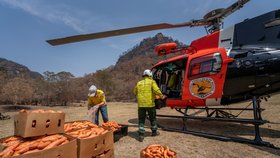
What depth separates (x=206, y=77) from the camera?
272 inches

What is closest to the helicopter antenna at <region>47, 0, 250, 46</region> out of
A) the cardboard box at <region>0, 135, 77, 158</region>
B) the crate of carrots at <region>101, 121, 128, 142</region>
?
the crate of carrots at <region>101, 121, 128, 142</region>

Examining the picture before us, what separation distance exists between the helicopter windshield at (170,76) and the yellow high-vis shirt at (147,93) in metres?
2.48

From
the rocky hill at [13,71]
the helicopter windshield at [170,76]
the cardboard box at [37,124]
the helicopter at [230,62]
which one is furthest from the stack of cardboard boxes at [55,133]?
the rocky hill at [13,71]

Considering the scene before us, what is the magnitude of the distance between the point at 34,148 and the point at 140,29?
489 cm

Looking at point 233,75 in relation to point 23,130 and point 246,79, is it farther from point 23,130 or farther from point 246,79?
point 23,130

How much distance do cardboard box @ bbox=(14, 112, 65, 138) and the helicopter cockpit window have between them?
4626mm

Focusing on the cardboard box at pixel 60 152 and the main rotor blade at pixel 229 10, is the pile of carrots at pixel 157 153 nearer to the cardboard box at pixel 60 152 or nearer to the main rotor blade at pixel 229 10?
the cardboard box at pixel 60 152

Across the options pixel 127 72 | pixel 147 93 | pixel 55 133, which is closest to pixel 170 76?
pixel 147 93

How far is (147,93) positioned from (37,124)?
11.3 feet

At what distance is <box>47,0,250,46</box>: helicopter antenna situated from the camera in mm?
6577

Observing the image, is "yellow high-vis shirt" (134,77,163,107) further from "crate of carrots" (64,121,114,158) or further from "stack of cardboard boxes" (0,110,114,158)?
"stack of cardboard boxes" (0,110,114,158)

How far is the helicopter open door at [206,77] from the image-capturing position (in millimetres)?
6625

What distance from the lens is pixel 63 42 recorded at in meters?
6.68

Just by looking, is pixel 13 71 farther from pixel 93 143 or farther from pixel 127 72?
pixel 93 143
